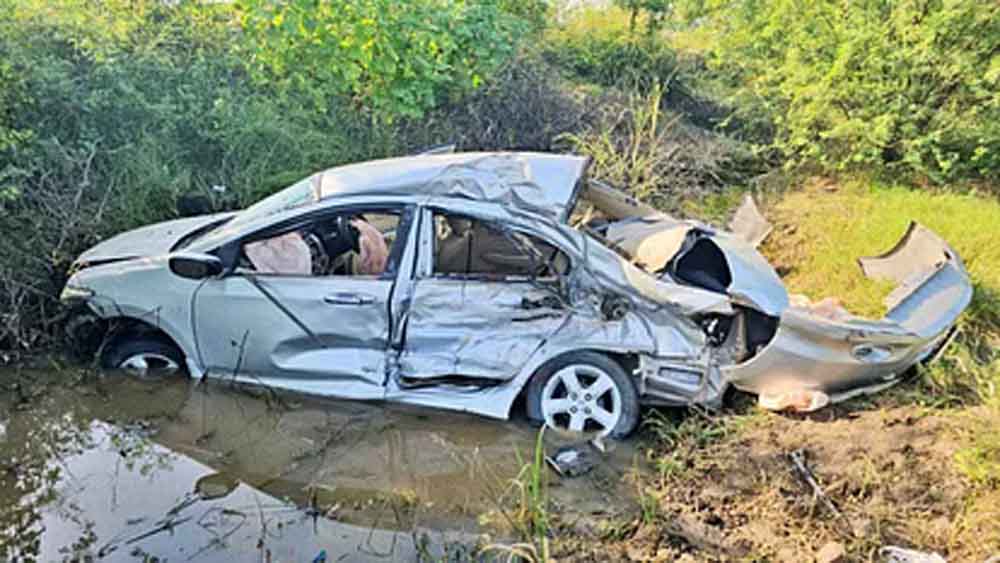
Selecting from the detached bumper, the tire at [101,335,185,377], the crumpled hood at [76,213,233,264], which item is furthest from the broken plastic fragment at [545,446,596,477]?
the crumpled hood at [76,213,233,264]

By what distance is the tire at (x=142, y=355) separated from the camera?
497 centimetres

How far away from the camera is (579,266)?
15.0ft

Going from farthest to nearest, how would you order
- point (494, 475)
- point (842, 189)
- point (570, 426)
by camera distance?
1. point (842, 189)
2. point (570, 426)
3. point (494, 475)

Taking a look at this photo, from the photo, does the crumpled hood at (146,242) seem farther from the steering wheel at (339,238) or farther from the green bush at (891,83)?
the green bush at (891,83)

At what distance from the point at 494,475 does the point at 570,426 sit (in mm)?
650

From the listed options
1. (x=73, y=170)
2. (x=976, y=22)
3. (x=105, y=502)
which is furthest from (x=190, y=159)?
(x=976, y=22)

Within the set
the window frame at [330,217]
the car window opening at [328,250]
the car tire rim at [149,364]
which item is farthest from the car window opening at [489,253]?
the car tire rim at [149,364]

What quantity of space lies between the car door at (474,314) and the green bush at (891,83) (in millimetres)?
5294

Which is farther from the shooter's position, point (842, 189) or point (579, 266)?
point (842, 189)

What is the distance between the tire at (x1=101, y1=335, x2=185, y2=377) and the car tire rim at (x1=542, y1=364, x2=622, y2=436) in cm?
268

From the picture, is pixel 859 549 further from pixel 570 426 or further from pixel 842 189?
pixel 842 189

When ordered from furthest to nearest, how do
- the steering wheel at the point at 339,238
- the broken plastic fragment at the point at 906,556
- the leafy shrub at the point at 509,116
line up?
the leafy shrub at the point at 509,116 < the steering wheel at the point at 339,238 < the broken plastic fragment at the point at 906,556

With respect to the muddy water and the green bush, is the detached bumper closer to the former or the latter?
the muddy water

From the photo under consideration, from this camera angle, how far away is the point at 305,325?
4.75 meters
